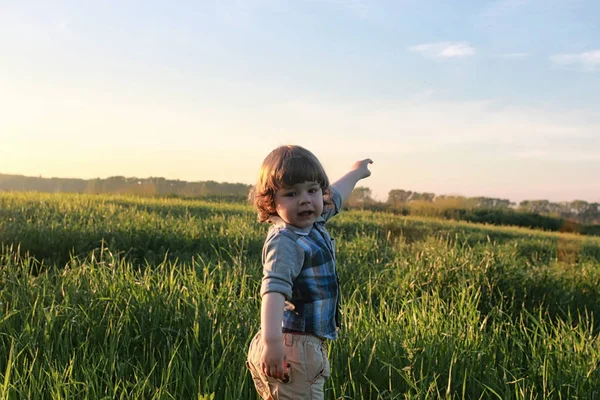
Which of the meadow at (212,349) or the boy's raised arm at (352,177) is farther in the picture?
the boy's raised arm at (352,177)

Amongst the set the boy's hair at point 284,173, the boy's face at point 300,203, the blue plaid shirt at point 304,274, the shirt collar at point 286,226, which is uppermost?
the boy's hair at point 284,173

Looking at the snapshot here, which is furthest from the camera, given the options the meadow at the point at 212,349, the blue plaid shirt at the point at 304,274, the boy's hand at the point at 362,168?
the boy's hand at the point at 362,168

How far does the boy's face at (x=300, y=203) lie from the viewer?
2.01 m

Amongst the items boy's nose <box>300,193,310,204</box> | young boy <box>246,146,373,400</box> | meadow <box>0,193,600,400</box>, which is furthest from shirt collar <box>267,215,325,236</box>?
meadow <box>0,193,600,400</box>

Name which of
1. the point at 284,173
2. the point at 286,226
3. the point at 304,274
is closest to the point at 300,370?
the point at 304,274

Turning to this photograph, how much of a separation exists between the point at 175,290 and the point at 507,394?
1987 millimetres

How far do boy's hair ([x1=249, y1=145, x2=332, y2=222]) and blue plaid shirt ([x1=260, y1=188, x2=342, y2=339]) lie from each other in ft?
0.38

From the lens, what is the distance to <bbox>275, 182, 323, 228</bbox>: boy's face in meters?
2.01

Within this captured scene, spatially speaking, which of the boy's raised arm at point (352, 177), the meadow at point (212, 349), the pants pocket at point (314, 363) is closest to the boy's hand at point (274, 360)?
the pants pocket at point (314, 363)

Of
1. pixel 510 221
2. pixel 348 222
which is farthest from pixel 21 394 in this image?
pixel 510 221

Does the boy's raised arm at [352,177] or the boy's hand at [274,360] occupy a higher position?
the boy's raised arm at [352,177]

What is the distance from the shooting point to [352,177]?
276 cm

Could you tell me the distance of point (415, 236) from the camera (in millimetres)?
10055

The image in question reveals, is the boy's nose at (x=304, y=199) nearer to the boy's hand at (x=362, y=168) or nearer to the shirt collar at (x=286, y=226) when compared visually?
the shirt collar at (x=286, y=226)
